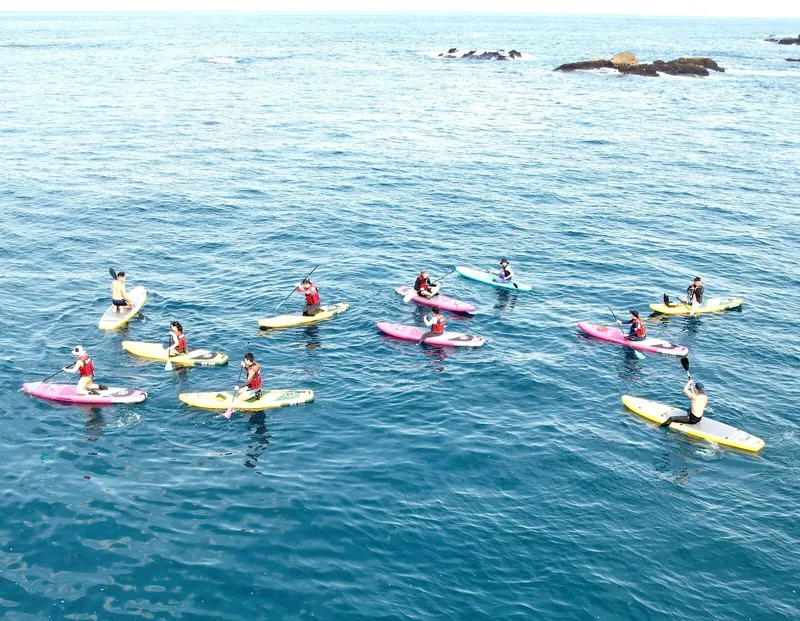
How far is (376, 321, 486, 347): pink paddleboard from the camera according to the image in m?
35.8

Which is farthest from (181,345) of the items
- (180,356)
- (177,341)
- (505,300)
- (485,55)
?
(485,55)

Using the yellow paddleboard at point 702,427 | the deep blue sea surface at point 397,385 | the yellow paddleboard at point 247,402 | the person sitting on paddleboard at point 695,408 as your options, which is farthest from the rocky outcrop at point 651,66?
the yellow paddleboard at point 247,402

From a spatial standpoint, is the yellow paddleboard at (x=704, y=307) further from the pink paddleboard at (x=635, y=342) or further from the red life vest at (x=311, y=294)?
the red life vest at (x=311, y=294)

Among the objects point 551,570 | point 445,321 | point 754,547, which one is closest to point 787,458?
point 754,547

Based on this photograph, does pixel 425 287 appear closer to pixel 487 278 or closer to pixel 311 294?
pixel 487 278

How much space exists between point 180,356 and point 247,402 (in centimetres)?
545

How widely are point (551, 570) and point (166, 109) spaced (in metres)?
85.4

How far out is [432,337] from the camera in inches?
1415

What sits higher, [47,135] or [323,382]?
[47,135]

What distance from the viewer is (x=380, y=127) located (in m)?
85.2

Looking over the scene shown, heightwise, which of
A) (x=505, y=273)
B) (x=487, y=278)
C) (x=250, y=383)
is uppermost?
(x=505, y=273)

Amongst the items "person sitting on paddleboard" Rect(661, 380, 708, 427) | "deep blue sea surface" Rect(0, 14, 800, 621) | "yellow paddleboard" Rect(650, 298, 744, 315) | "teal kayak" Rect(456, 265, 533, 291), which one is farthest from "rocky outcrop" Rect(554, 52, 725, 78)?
"person sitting on paddleboard" Rect(661, 380, 708, 427)

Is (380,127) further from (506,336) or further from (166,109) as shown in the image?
(506,336)

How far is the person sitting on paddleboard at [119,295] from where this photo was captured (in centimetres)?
3741
